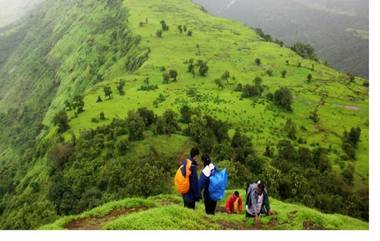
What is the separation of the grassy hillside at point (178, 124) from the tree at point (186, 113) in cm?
22

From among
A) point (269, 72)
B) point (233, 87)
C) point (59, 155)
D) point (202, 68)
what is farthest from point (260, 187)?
point (269, 72)

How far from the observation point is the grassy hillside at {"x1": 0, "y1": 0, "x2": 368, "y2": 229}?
192 ft

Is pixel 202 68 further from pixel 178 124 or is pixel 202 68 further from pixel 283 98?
pixel 178 124

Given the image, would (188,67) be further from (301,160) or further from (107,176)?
(107,176)

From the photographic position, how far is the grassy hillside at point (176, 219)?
23000 mm

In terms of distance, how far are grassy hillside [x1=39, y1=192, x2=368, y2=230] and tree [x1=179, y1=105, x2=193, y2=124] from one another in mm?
46718

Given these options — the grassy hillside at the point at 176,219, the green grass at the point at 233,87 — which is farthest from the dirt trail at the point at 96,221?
the green grass at the point at 233,87

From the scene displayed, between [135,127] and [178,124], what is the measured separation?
29.0 ft

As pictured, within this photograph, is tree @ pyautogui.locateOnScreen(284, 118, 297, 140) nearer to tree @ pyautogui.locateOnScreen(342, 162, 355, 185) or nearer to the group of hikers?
tree @ pyautogui.locateOnScreen(342, 162, 355, 185)

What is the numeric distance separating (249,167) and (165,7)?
12022 centimetres

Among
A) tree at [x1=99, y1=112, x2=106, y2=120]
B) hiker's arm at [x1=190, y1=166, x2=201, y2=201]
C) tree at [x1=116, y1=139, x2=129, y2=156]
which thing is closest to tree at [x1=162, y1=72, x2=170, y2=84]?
tree at [x1=99, y1=112, x2=106, y2=120]

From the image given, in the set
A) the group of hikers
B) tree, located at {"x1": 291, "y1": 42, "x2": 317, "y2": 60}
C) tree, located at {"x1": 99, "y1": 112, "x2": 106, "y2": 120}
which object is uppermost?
the group of hikers

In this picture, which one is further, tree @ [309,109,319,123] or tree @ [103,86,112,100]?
tree @ [309,109,319,123]

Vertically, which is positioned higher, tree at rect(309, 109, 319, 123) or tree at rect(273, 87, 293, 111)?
tree at rect(273, 87, 293, 111)
